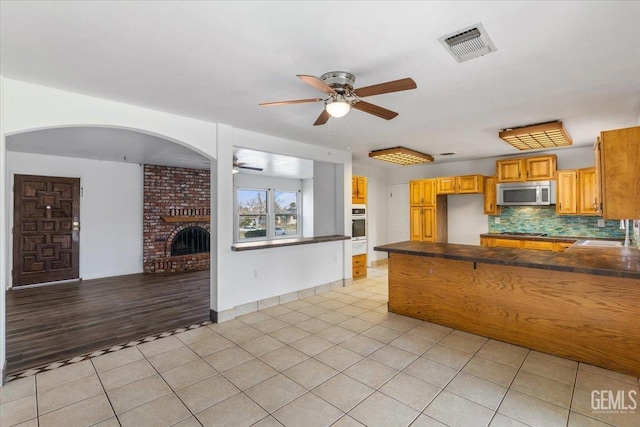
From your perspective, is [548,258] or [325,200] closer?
[548,258]

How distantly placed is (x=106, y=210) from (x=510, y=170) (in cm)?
793

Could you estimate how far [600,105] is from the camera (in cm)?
317

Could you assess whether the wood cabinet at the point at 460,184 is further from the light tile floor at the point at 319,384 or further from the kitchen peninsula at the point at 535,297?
the light tile floor at the point at 319,384

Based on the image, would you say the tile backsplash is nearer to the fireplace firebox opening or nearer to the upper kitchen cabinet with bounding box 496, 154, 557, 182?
the upper kitchen cabinet with bounding box 496, 154, 557, 182

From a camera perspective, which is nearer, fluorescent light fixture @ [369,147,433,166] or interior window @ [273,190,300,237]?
fluorescent light fixture @ [369,147,433,166]

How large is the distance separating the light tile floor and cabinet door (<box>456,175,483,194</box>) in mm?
3560

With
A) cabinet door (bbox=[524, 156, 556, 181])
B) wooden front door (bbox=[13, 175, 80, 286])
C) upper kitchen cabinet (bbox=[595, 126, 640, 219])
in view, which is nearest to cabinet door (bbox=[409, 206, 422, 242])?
cabinet door (bbox=[524, 156, 556, 181])

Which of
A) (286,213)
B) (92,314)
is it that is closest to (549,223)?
(286,213)

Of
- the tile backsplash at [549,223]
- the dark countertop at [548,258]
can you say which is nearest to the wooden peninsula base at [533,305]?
the dark countertop at [548,258]

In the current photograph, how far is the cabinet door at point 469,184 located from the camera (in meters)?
6.02

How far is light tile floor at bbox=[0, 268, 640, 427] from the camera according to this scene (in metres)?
2.01

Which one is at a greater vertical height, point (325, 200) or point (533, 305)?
point (325, 200)

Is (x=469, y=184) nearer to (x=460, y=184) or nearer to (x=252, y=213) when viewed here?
(x=460, y=184)

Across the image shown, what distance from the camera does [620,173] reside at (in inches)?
102
